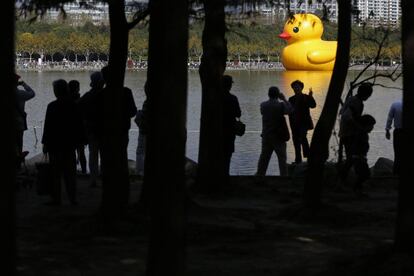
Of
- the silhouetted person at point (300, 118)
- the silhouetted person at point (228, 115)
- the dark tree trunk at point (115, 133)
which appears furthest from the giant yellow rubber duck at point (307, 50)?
the dark tree trunk at point (115, 133)

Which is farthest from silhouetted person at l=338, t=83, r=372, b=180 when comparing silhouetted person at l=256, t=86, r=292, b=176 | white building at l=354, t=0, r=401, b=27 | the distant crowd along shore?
the distant crowd along shore

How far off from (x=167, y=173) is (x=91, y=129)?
5.32m

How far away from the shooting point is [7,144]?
12.3ft

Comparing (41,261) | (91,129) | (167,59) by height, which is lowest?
(41,261)

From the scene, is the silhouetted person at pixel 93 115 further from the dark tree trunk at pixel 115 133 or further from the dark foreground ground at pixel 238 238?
the dark tree trunk at pixel 115 133

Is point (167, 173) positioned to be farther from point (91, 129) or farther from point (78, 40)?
point (78, 40)

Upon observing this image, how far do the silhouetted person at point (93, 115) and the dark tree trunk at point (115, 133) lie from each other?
3.47ft

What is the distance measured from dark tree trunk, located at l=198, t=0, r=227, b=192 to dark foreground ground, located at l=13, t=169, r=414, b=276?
0.81 feet

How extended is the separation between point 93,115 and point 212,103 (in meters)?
1.31

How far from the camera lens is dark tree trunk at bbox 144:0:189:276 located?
475cm

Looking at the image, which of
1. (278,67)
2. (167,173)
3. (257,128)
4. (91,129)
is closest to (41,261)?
(167,173)

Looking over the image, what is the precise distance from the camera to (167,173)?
15.8ft

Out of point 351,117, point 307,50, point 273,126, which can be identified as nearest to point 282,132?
point 273,126

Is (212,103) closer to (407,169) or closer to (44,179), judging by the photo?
(44,179)
